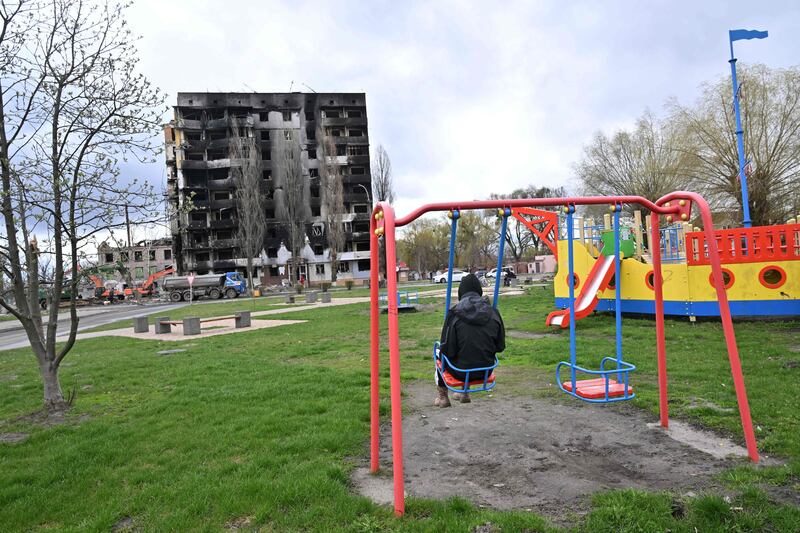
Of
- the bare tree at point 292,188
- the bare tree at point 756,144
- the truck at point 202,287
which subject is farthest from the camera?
the bare tree at point 292,188

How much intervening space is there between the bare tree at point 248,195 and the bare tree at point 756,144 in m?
40.4

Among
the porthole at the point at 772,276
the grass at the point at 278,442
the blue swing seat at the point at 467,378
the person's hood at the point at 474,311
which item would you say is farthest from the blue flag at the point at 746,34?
the blue swing seat at the point at 467,378

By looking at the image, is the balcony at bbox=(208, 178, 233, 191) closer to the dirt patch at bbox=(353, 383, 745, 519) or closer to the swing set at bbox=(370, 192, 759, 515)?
the dirt patch at bbox=(353, 383, 745, 519)

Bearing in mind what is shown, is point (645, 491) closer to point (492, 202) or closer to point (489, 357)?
point (489, 357)

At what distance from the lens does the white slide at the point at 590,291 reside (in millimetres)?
12125

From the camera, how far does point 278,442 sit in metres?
5.01

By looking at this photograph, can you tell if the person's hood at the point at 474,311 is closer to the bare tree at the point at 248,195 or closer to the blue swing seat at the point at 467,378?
the blue swing seat at the point at 467,378

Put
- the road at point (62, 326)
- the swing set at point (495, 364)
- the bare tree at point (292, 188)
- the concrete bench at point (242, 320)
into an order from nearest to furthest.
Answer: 1. the swing set at point (495, 364)
2. the concrete bench at point (242, 320)
3. the road at point (62, 326)
4. the bare tree at point (292, 188)

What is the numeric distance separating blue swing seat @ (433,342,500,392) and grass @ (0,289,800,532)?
3.46ft

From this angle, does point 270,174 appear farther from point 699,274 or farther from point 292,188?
point 699,274

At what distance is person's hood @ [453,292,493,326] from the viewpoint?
4.66 m

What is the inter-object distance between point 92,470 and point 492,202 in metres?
4.31

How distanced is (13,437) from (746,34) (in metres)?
20.2

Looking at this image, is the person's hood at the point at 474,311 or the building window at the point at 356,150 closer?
the person's hood at the point at 474,311
